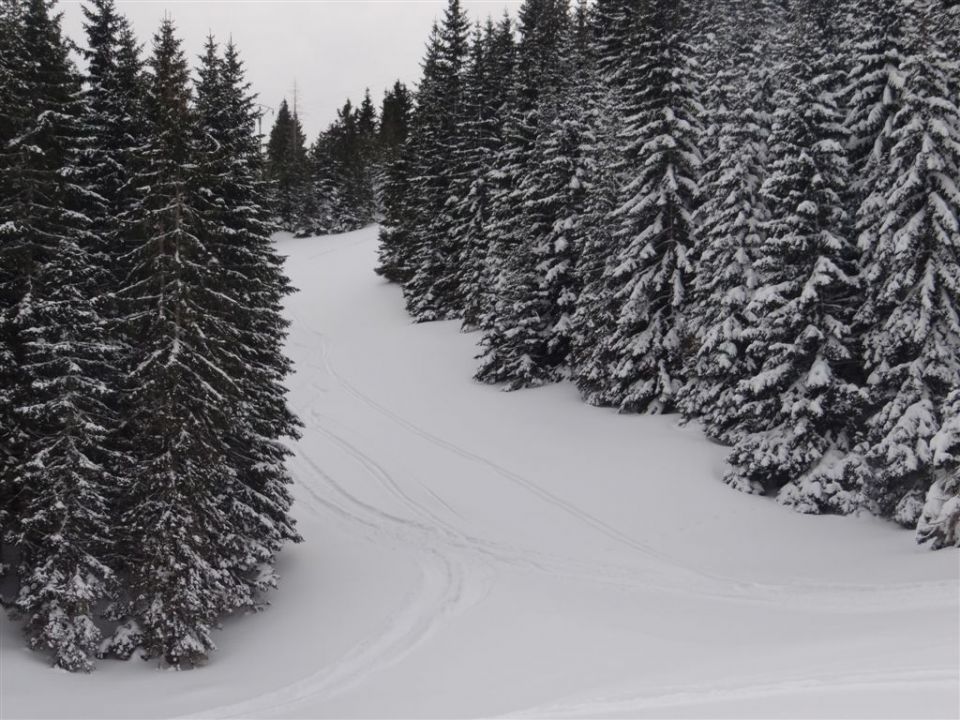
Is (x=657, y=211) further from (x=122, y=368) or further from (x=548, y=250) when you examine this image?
(x=122, y=368)

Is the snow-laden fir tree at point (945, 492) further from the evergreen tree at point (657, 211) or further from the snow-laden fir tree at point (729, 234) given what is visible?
the evergreen tree at point (657, 211)

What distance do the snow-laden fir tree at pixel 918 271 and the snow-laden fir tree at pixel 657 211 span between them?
722cm

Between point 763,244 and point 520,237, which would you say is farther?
point 520,237

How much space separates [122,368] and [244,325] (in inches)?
104

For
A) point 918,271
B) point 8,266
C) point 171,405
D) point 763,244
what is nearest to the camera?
point 8,266

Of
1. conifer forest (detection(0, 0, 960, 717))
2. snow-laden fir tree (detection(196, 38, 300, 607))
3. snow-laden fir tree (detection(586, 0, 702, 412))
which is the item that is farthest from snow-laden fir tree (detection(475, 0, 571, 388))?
snow-laden fir tree (detection(196, 38, 300, 607))

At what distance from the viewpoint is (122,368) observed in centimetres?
1495

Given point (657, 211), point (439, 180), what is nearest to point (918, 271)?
point (657, 211)

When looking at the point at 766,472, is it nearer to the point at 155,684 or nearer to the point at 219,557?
the point at 219,557

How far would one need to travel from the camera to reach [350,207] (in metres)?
73.9

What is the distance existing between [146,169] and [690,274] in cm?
1705

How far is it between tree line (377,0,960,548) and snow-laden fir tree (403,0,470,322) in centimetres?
804

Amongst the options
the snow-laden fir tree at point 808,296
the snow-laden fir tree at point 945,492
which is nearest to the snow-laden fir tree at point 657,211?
the snow-laden fir tree at point 808,296

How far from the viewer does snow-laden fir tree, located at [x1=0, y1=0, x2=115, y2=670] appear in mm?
12492
